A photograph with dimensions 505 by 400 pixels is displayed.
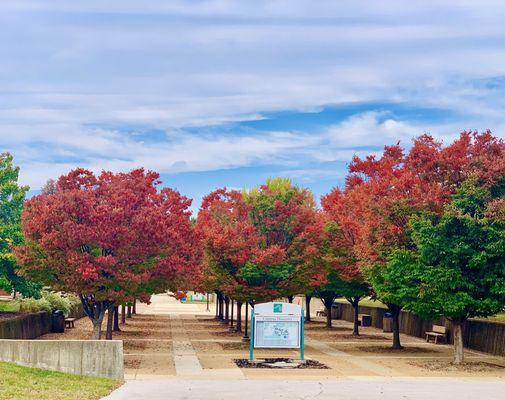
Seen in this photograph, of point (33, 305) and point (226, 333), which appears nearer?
point (33, 305)

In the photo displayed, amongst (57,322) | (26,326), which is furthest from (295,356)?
(57,322)

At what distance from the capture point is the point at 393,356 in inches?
1266

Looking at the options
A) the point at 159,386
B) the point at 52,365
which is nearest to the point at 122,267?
the point at 52,365

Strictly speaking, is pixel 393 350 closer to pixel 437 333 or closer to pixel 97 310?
pixel 437 333

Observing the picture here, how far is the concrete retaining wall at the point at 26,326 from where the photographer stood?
3028 cm

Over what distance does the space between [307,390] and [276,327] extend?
383 inches

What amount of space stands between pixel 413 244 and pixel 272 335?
6851 millimetres

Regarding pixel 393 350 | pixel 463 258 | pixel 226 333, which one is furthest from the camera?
pixel 226 333

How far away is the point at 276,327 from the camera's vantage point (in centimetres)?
2919

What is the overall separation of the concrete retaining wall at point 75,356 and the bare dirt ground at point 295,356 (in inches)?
60.8

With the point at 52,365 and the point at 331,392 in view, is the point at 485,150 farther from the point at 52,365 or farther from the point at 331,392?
the point at 52,365

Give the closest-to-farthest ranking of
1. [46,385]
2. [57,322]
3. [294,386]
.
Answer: [46,385], [294,386], [57,322]

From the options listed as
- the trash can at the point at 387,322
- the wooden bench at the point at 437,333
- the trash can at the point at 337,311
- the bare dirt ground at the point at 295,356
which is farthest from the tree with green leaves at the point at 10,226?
the trash can at the point at 337,311

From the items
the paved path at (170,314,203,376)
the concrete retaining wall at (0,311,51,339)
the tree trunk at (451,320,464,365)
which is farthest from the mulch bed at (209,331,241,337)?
the tree trunk at (451,320,464,365)
